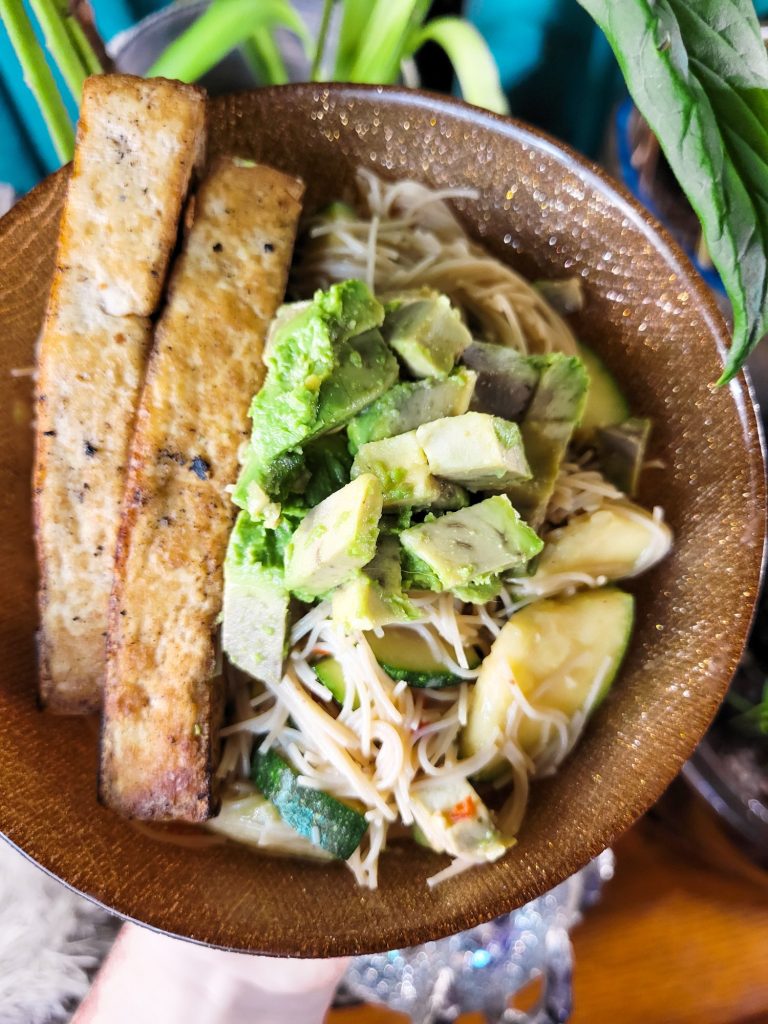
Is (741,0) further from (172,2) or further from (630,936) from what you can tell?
(630,936)

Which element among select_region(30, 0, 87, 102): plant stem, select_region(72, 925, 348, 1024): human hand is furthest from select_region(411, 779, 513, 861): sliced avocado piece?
select_region(30, 0, 87, 102): plant stem

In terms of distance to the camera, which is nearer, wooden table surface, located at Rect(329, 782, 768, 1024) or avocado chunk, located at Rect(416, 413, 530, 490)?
avocado chunk, located at Rect(416, 413, 530, 490)

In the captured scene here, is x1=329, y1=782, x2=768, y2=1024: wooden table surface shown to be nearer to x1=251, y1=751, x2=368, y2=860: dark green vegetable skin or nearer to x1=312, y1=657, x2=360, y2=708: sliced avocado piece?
x1=251, y1=751, x2=368, y2=860: dark green vegetable skin

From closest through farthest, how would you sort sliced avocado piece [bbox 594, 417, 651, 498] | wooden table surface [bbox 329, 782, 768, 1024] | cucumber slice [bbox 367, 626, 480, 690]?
cucumber slice [bbox 367, 626, 480, 690], sliced avocado piece [bbox 594, 417, 651, 498], wooden table surface [bbox 329, 782, 768, 1024]

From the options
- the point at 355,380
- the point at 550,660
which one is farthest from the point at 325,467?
the point at 550,660

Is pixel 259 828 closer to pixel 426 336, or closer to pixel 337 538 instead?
pixel 337 538

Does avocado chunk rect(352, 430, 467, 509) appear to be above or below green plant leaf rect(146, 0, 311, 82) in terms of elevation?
below

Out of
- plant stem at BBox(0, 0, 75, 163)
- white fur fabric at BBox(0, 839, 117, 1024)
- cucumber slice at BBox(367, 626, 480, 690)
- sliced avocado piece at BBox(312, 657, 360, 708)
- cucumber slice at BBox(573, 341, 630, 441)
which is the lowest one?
white fur fabric at BBox(0, 839, 117, 1024)

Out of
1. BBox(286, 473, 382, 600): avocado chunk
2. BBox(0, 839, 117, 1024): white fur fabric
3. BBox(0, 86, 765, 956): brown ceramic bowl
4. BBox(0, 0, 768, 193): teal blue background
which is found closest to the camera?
BBox(286, 473, 382, 600): avocado chunk

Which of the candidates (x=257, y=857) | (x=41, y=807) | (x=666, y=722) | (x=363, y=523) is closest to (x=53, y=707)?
(x=41, y=807)
